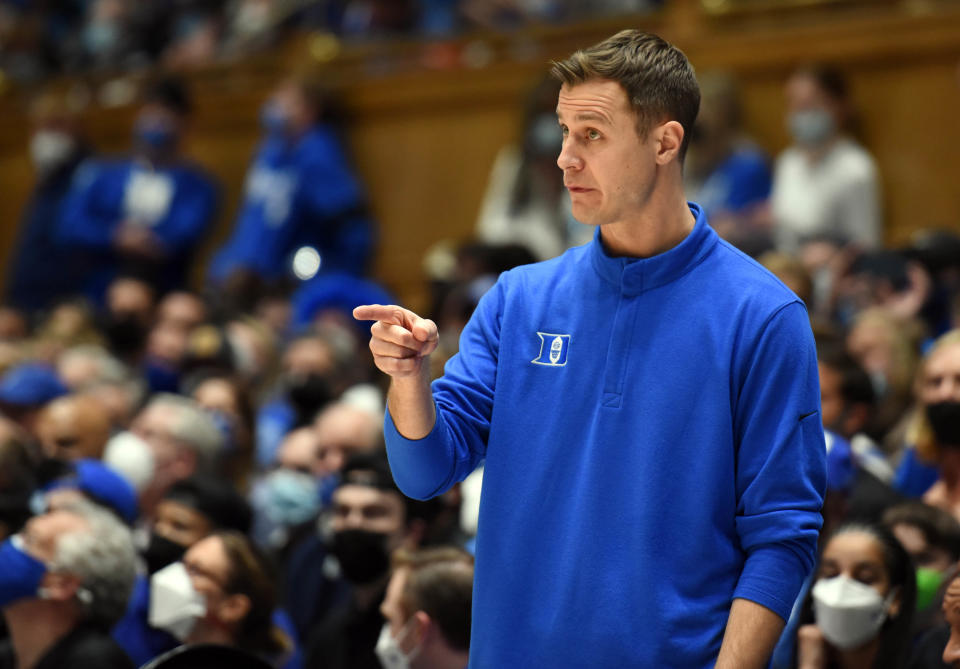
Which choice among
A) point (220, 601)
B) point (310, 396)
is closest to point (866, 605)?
point (220, 601)

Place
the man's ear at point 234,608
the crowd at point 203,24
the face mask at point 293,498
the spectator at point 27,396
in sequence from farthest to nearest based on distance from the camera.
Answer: the crowd at point 203,24, the spectator at point 27,396, the face mask at point 293,498, the man's ear at point 234,608

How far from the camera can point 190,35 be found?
922 centimetres

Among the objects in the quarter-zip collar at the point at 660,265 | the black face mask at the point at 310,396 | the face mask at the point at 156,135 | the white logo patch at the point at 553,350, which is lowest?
the black face mask at the point at 310,396

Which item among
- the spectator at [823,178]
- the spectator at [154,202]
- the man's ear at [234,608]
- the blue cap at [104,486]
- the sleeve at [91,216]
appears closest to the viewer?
the man's ear at [234,608]

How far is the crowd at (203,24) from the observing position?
24.1ft

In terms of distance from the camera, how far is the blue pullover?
1.88 m

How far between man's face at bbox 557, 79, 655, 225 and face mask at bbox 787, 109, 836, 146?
4027 millimetres

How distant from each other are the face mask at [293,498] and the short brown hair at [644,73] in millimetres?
2550

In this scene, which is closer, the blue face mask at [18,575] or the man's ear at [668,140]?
the man's ear at [668,140]

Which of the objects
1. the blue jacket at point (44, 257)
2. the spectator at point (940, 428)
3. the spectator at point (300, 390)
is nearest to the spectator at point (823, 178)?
the spectator at point (300, 390)

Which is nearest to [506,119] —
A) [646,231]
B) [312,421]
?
[312,421]

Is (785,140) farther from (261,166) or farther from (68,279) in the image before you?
(68,279)

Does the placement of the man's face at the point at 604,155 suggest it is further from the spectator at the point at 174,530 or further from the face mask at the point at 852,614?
the spectator at the point at 174,530

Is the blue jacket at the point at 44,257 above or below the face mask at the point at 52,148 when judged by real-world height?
below
